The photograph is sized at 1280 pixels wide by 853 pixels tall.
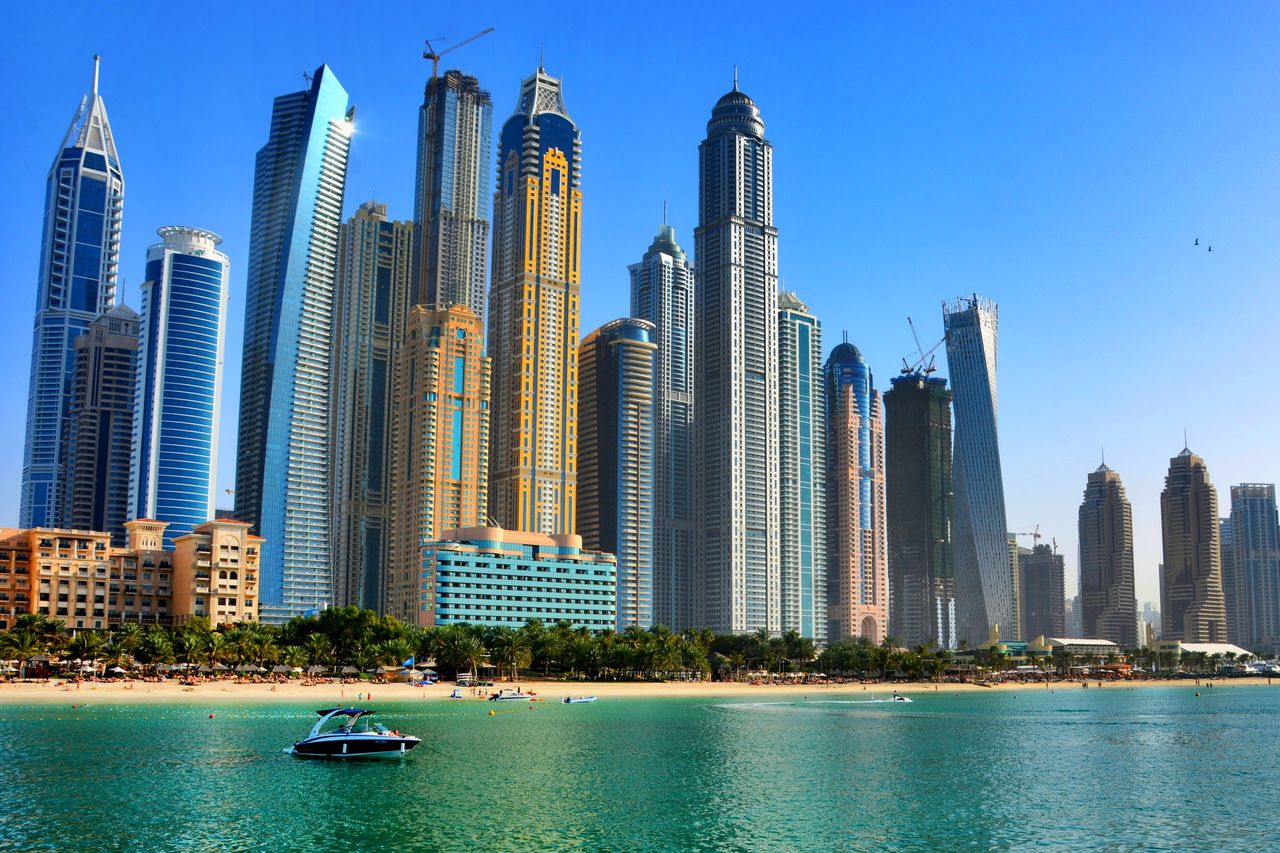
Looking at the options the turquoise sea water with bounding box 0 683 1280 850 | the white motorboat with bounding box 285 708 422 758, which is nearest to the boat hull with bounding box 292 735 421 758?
the white motorboat with bounding box 285 708 422 758

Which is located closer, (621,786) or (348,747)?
(621,786)

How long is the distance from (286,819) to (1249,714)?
158729mm

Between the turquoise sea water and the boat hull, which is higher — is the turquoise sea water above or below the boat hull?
below

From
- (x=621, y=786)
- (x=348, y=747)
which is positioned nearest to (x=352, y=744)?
(x=348, y=747)

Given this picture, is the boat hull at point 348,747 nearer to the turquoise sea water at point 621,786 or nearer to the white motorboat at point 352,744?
the white motorboat at point 352,744

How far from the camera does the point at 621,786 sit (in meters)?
80.4

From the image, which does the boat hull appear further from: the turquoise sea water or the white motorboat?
the turquoise sea water

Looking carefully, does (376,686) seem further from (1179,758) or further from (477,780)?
(1179,758)

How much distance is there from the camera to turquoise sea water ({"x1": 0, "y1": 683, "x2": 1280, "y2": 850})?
6350cm

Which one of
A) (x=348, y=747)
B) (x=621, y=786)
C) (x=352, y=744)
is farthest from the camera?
(x=352, y=744)

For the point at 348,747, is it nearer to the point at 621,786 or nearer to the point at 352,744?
the point at 352,744

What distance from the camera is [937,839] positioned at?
64.2 meters

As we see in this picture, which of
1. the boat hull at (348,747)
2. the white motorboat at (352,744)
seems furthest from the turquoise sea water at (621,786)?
the boat hull at (348,747)

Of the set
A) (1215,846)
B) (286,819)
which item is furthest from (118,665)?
(1215,846)
